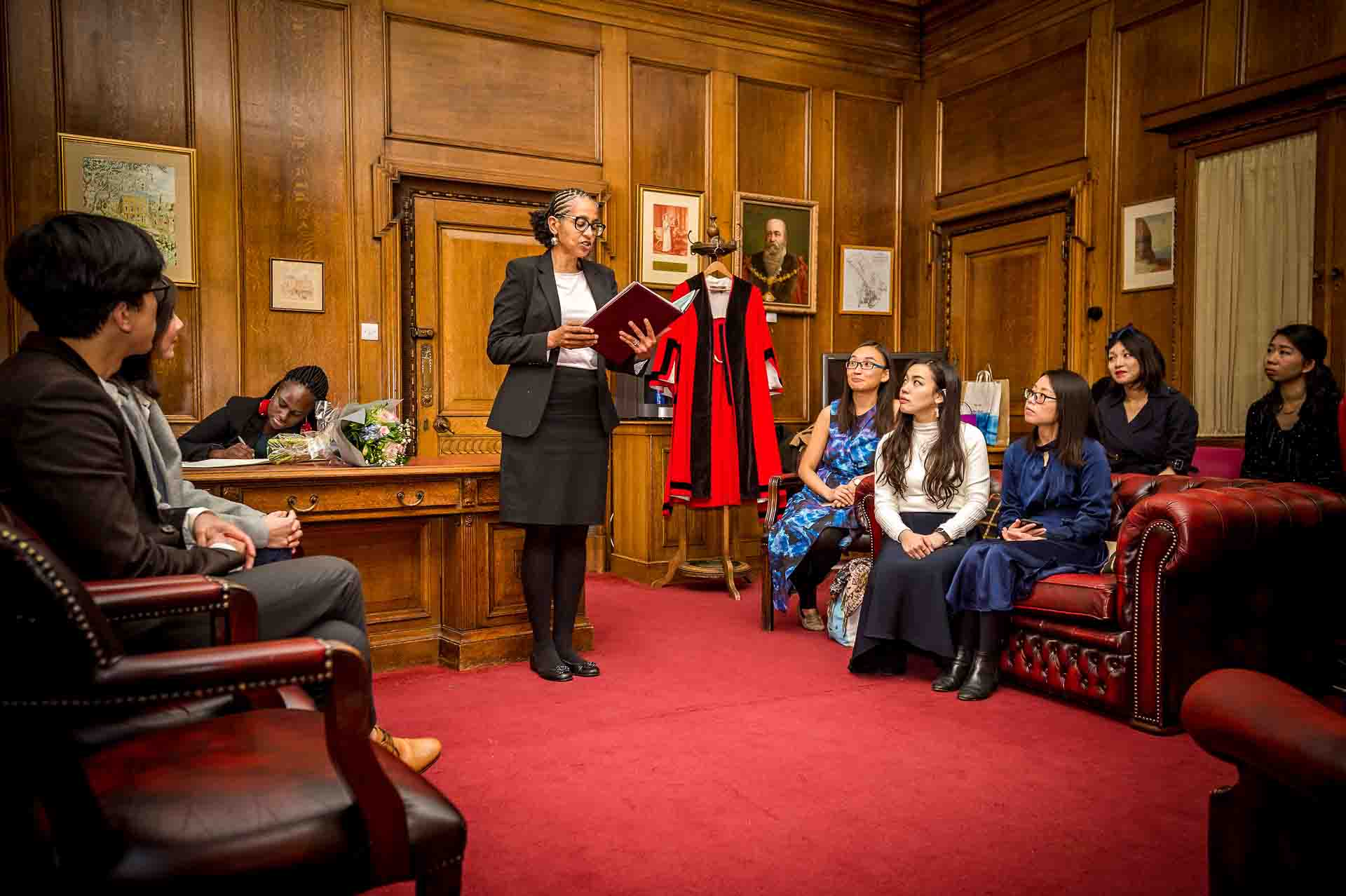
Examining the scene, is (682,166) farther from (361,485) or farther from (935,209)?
(361,485)

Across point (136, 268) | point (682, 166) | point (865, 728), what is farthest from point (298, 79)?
point (865, 728)

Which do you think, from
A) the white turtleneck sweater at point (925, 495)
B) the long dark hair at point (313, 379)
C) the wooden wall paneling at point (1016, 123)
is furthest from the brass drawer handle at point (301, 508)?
the wooden wall paneling at point (1016, 123)

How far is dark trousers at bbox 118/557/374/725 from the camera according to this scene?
2018 millimetres

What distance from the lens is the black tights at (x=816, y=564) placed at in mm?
4422

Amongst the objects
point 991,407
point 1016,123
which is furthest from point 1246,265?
point 1016,123

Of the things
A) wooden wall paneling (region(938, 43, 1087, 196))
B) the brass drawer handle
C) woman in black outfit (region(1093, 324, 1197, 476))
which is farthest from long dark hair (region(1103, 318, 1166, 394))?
the brass drawer handle

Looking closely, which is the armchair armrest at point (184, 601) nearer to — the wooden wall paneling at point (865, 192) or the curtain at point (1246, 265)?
the curtain at point (1246, 265)

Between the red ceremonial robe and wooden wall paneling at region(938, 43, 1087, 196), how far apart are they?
249 cm

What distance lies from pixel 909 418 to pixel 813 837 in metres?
2.15

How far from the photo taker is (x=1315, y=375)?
444 centimetres

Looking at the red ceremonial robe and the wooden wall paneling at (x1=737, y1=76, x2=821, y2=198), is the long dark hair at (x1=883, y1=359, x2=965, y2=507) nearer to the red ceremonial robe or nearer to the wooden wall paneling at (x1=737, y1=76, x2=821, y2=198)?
the red ceremonial robe

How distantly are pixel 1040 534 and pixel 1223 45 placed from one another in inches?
140

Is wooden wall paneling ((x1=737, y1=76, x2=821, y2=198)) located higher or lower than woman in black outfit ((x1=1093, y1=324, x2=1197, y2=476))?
higher

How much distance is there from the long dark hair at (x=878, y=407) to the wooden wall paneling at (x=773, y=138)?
2.63 m
